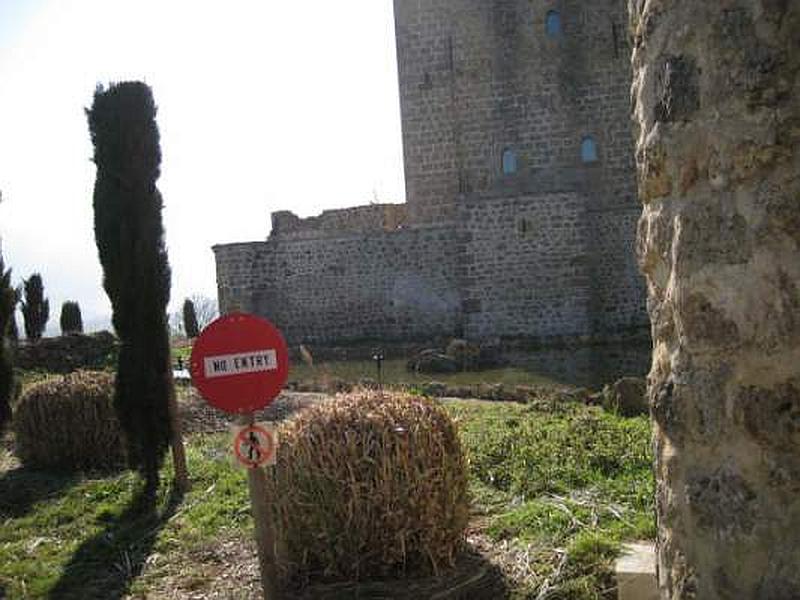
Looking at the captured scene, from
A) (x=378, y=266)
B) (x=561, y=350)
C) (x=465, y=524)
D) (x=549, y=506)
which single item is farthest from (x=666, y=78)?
(x=378, y=266)

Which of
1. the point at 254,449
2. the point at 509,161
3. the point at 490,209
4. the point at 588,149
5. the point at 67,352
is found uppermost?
the point at 588,149

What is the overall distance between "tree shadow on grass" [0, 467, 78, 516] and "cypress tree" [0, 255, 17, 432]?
66cm

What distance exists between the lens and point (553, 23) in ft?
70.4

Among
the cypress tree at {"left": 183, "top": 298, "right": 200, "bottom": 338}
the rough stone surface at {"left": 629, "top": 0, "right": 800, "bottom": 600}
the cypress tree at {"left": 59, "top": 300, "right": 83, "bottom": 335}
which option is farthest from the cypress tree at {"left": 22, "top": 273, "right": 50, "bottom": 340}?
the rough stone surface at {"left": 629, "top": 0, "right": 800, "bottom": 600}

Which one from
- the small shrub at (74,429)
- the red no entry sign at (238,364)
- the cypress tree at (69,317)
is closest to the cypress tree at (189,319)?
the cypress tree at (69,317)

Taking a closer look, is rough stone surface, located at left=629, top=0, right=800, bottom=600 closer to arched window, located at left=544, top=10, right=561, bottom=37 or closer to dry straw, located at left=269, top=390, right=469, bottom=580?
dry straw, located at left=269, top=390, right=469, bottom=580

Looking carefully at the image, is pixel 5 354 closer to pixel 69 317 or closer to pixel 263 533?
pixel 263 533

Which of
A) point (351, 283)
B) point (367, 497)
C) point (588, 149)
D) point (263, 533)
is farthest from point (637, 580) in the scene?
point (588, 149)

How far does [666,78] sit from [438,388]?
10.1 meters

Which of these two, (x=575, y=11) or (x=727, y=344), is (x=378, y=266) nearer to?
(x=575, y=11)

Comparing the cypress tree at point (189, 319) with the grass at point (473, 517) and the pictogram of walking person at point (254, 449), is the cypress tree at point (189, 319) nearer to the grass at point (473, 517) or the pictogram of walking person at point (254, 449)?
the grass at point (473, 517)

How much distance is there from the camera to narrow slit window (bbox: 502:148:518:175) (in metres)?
21.9

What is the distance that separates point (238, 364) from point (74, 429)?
493 cm

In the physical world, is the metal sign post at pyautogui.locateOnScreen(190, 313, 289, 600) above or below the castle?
below
